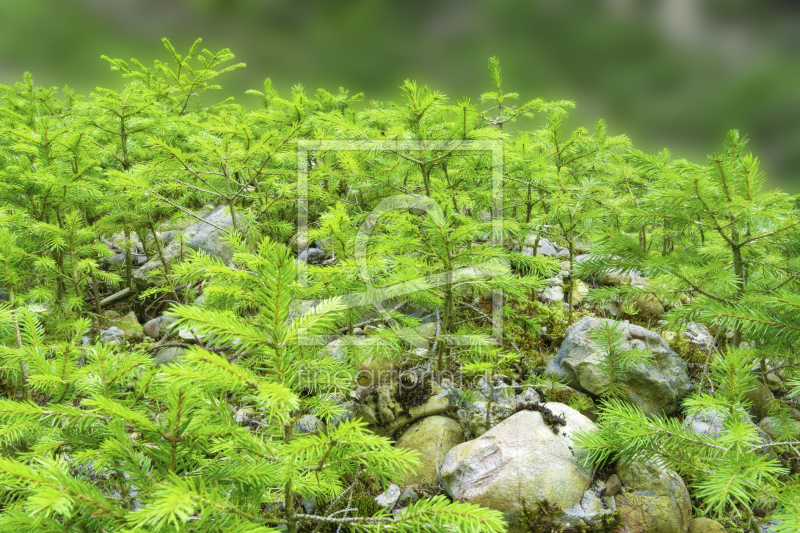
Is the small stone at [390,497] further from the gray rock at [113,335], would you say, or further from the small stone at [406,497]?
the gray rock at [113,335]

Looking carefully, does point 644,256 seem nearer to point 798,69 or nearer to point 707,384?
point 707,384

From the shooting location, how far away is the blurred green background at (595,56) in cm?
453

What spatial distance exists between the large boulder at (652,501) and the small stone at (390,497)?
1.32 m

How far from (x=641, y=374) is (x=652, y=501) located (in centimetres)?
100

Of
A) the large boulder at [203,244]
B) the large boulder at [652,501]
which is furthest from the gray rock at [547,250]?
the large boulder at [203,244]

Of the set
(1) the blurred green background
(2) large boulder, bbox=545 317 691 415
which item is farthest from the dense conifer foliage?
(1) the blurred green background

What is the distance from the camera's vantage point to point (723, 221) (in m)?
2.26

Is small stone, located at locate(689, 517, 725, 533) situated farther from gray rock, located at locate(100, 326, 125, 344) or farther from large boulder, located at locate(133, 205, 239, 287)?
large boulder, located at locate(133, 205, 239, 287)

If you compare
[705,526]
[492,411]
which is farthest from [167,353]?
[705,526]

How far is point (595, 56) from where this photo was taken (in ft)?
24.2

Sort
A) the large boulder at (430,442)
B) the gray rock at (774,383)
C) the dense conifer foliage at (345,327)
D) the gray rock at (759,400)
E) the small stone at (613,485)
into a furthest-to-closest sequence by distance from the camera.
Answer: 1. the gray rock at (774,383)
2. the gray rock at (759,400)
3. the large boulder at (430,442)
4. the small stone at (613,485)
5. the dense conifer foliage at (345,327)

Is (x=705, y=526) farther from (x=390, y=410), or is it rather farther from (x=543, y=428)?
(x=390, y=410)

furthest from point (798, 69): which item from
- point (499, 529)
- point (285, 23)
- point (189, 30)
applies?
point (189, 30)

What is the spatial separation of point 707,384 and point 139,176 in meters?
5.73
